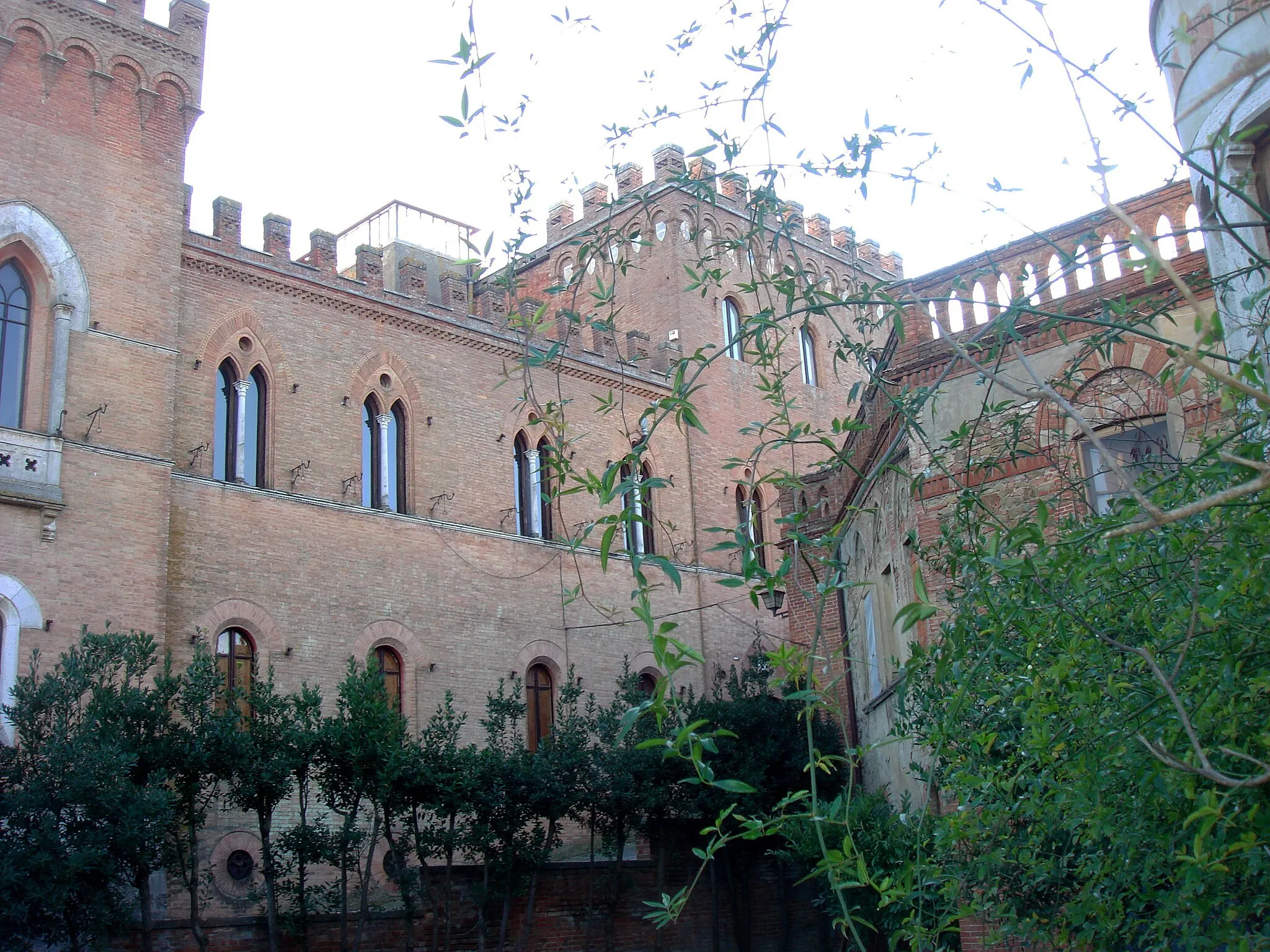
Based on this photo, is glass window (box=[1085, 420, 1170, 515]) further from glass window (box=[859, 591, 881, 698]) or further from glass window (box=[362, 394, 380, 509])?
glass window (box=[362, 394, 380, 509])

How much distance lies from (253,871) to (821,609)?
15588 millimetres

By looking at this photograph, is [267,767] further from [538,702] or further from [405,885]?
[538,702]

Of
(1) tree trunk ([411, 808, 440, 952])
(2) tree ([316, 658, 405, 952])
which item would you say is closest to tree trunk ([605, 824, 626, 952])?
(1) tree trunk ([411, 808, 440, 952])

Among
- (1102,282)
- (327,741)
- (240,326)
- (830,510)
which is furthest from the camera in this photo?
(240,326)

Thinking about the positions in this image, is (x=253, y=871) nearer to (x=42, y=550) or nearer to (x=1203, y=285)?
(x=42, y=550)

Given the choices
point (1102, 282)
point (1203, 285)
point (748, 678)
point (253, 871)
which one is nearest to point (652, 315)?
point (748, 678)

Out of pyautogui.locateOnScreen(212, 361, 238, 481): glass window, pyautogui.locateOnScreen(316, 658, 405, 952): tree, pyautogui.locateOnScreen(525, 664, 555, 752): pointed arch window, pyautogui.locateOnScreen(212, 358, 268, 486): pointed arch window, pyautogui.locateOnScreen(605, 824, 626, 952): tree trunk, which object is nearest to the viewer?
pyautogui.locateOnScreen(316, 658, 405, 952): tree

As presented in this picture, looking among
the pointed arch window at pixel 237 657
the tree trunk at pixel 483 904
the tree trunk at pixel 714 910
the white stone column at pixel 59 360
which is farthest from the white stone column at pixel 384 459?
the tree trunk at pixel 714 910

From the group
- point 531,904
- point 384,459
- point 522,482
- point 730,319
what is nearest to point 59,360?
Result: point 384,459

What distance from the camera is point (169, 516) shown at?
57.8ft

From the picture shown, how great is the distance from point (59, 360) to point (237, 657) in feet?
15.1

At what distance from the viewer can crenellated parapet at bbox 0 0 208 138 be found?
57.0 ft

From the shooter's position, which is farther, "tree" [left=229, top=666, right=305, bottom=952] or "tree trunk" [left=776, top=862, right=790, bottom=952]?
"tree trunk" [left=776, top=862, right=790, bottom=952]

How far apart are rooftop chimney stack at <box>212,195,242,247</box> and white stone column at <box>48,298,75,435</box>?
10.2 ft
